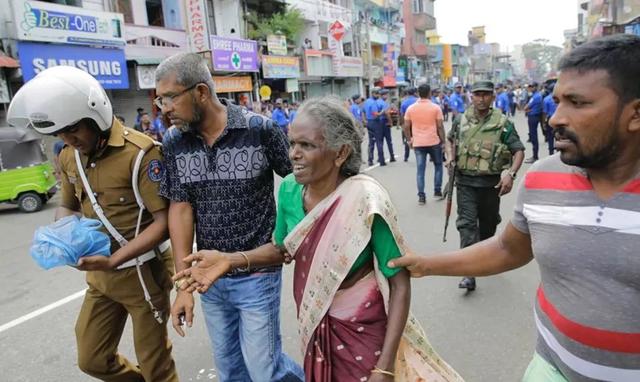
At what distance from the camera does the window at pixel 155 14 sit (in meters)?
17.7

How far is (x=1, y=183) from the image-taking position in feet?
29.3

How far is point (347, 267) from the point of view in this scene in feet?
5.64

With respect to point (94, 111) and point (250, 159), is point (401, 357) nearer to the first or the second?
point (250, 159)

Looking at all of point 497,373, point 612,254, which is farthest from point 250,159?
point 497,373

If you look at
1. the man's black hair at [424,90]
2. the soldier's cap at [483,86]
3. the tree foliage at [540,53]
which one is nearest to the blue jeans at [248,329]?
the soldier's cap at [483,86]

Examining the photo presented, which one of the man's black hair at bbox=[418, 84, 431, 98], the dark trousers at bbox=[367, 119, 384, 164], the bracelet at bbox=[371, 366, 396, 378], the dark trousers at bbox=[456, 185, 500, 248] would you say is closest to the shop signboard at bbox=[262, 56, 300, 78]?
the dark trousers at bbox=[367, 119, 384, 164]

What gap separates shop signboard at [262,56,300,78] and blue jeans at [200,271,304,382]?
19903 mm

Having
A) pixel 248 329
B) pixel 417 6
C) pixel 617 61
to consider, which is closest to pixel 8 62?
pixel 248 329

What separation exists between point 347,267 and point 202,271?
1.94ft

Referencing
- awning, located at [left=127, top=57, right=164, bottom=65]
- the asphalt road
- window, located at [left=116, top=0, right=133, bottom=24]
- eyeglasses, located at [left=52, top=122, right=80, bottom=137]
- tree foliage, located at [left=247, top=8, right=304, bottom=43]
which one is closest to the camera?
eyeglasses, located at [left=52, top=122, right=80, bottom=137]

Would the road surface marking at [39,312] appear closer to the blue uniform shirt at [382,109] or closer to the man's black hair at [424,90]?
the man's black hair at [424,90]

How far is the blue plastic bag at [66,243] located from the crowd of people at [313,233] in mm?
57

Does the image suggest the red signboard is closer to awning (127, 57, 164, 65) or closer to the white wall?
the white wall

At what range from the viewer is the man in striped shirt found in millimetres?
1283
